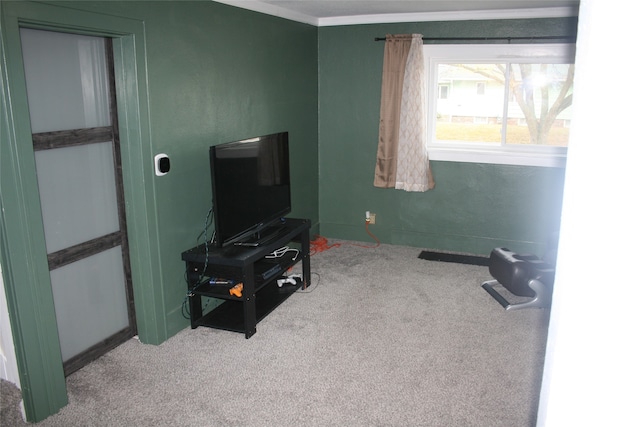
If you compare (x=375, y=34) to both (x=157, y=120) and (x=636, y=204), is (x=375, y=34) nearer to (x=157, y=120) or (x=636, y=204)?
(x=157, y=120)

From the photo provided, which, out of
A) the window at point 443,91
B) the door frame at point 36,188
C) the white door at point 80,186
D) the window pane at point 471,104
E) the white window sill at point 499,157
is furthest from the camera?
the window at point 443,91

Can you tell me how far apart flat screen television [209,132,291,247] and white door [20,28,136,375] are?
621mm

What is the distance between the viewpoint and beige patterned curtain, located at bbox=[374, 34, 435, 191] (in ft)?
16.8

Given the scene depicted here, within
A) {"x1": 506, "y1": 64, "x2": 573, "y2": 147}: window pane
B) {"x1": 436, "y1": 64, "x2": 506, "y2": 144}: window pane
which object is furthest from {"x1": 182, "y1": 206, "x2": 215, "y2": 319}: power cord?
{"x1": 506, "y1": 64, "x2": 573, "y2": 147}: window pane

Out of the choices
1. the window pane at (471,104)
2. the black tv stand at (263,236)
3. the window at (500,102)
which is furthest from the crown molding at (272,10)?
the black tv stand at (263,236)

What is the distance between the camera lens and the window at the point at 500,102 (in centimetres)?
493

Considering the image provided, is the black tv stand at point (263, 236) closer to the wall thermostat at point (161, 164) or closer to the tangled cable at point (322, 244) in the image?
the wall thermostat at point (161, 164)

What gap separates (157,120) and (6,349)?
1551 millimetres

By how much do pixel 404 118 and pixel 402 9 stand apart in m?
1.01

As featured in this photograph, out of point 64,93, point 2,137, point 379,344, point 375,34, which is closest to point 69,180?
point 64,93

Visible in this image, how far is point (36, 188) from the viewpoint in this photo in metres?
2.53

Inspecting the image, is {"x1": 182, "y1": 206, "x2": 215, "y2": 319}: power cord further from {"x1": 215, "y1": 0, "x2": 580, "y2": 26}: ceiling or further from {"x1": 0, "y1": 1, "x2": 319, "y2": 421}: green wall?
{"x1": 215, "y1": 0, "x2": 580, "y2": 26}: ceiling

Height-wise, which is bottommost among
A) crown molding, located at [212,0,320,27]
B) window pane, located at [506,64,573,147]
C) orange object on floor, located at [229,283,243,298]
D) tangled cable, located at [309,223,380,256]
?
tangled cable, located at [309,223,380,256]

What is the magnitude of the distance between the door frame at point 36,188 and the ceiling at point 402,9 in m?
1.17
